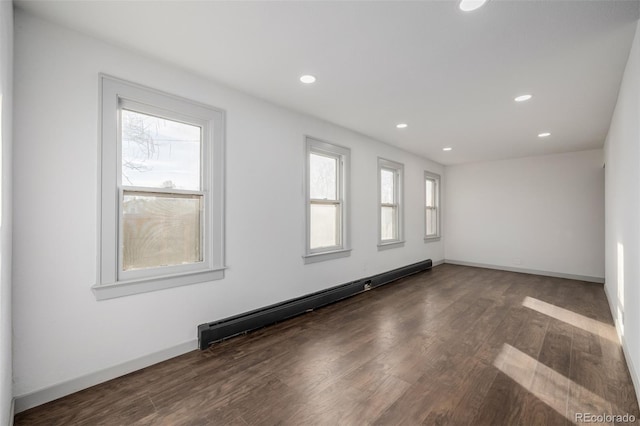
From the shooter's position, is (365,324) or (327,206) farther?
(327,206)

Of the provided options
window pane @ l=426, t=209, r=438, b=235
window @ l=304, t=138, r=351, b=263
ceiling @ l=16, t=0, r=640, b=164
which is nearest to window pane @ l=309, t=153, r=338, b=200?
window @ l=304, t=138, r=351, b=263

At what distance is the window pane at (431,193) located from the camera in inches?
289

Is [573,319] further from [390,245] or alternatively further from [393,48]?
[393,48]

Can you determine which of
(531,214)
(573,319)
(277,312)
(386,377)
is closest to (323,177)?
(277,312)

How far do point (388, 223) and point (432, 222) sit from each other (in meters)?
2.17

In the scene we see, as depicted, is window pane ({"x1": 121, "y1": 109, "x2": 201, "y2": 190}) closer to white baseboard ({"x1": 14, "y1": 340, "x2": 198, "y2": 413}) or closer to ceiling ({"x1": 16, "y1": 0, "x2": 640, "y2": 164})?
ceiling ({"x1": 16, "y1": 0, "x2": 640, "y2": 164})

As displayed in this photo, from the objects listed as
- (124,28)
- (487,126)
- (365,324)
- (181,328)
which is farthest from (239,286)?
(487,126)

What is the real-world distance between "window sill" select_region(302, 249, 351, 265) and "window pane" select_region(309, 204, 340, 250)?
0.46 feet

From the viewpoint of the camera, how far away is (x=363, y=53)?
239 cm

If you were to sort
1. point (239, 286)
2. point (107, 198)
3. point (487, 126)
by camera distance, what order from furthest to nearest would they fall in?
point (487, 126)
point (239, 286)
point (107, 198)

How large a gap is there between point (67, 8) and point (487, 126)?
4.75m

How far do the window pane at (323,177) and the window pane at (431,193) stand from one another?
3681 mm

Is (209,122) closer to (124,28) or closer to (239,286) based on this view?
(124,28)

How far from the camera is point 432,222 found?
738 centimetres
